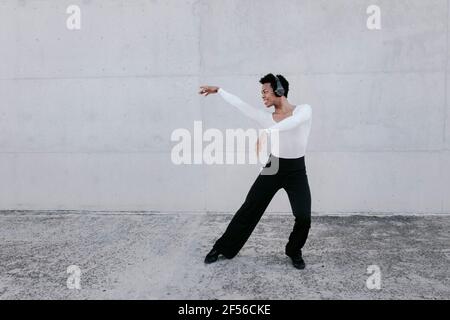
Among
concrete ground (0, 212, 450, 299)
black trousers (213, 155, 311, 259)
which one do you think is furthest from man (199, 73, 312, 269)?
concrete ground (0, 212, 450, 299)

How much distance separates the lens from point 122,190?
212 inches

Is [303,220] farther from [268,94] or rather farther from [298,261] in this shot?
[268,94]

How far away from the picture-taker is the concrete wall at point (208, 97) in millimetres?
4945

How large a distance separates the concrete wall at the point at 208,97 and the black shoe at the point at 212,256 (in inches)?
69.6

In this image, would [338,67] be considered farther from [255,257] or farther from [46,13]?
[46,13]

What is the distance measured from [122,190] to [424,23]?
15.4 feet

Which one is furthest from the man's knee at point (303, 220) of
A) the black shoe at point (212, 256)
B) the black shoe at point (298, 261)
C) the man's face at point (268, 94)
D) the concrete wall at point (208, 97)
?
the concrete wall at point (208, 97)

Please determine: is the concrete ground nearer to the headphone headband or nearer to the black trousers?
the black trousers

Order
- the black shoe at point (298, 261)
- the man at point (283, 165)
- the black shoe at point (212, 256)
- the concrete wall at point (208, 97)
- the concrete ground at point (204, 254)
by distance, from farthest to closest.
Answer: the concrete wall at point (208, 97)
the black shoe at point (212, 256)
the black shoe at point (298, 261)
the man at point (283, 165)
the concrete ground at point (204, 254)

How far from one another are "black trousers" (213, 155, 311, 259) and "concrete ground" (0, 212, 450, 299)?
0.20m

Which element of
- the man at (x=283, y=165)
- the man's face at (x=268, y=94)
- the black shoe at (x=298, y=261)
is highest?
the man's face at (x=268, y=94)

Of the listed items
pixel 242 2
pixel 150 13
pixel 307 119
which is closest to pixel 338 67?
pixel 242 2

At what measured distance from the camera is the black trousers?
3268 millimetres

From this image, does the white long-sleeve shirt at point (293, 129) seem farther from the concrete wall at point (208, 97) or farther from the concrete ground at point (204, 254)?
the concrete wall at point (208, 97)
